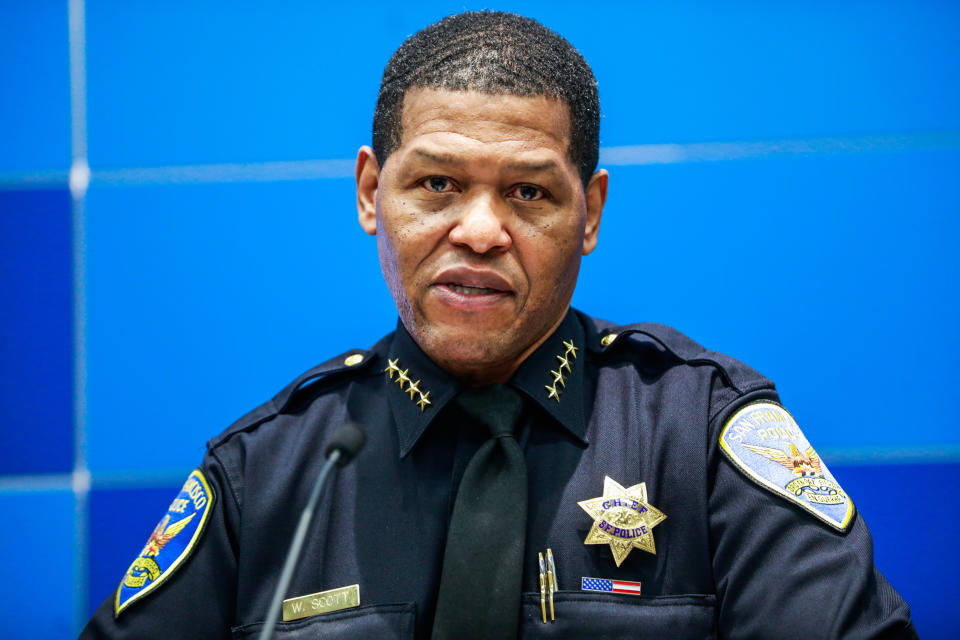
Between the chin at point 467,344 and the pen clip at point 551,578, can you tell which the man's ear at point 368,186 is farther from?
the pen clip at point 551,578

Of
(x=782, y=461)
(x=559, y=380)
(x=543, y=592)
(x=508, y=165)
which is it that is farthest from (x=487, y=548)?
(x=508, y=165)

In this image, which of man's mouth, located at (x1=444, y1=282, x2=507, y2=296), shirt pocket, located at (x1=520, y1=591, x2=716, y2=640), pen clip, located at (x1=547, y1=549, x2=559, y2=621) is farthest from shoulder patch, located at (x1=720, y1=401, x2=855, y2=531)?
man's mouth, located at (x1=444, y1=282, x2=507, y2=296)

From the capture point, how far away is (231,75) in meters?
1.93

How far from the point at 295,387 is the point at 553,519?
522 millimetres

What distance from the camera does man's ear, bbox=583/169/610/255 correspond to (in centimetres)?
146

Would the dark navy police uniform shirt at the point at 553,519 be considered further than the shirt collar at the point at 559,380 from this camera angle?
No

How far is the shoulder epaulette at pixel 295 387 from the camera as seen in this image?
1484 millimetres

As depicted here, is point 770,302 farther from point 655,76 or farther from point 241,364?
point 241,364

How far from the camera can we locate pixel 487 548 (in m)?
1.24

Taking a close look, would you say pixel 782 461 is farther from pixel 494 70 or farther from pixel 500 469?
pixel 494 70

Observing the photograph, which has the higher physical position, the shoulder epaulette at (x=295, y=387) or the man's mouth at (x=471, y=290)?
the man's mouth at (x=471, y=290)

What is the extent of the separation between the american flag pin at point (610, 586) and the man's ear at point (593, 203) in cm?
54

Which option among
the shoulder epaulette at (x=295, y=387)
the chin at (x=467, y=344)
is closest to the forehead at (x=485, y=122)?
the chin at (x=467, y=344)

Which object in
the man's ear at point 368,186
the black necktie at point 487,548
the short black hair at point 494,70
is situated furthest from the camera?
the man's ear at point 368,186
